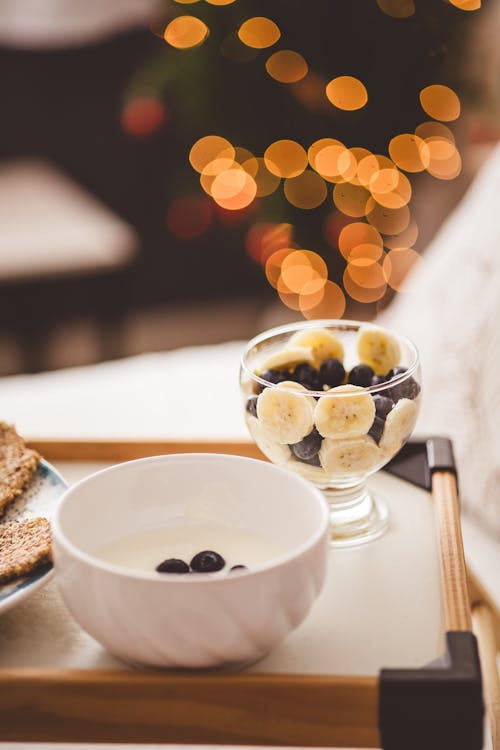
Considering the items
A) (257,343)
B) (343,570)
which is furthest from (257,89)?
(343,570)

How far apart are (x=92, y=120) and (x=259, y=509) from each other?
6.38 feet

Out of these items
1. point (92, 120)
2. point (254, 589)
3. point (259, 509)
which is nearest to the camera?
point (254, 589)

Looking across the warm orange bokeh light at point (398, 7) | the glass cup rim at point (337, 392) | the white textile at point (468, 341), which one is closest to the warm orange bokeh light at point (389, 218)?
the warm orange bokeh light at point (398, 7)

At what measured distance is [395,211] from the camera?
7.11 feet

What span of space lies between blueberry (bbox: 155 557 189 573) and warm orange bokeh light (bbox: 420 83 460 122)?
147 centimetres

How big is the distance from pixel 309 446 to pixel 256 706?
22 cm

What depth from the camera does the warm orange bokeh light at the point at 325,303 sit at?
2332 mm

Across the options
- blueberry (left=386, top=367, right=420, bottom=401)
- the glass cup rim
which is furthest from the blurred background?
blueberry (left=386, top=367, right=420, bottom=401)

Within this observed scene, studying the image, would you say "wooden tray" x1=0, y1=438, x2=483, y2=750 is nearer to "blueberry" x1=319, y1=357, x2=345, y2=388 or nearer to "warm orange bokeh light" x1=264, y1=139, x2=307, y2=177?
"blueberry" x1=319, y1=357, x2=345, y2=388

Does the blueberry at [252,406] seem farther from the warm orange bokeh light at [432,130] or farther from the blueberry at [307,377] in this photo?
the warm orange bokeh light at [432,130]

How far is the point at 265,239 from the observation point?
7.54 ft

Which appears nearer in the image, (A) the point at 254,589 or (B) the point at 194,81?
(A) the point at 254,589

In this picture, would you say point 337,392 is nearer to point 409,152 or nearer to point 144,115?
point 409,152

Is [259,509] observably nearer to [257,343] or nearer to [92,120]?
[257,343]
